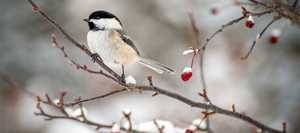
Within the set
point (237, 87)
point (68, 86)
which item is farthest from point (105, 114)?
point (237, 87)

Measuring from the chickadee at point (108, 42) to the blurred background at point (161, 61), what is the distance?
5.19 ft

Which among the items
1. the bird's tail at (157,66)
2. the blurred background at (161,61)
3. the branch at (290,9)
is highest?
the blurred background at (161,61)

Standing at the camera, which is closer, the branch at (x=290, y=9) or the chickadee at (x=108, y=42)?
the branch at (x=290, y=9)

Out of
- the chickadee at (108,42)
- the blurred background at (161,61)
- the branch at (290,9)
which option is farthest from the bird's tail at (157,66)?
the blurred background at (161,61)

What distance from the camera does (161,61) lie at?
4.03 meters

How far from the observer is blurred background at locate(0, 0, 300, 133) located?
3.41 metres

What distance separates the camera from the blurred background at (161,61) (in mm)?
3408

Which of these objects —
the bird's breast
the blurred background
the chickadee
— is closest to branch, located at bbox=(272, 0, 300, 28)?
the chickadee

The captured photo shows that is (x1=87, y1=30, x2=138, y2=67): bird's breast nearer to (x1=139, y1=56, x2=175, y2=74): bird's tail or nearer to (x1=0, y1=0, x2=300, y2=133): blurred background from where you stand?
(x1=139, y1=56, x2=175, y2=74): bird's tail

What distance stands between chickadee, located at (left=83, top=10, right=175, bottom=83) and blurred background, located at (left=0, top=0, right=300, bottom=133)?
158cm

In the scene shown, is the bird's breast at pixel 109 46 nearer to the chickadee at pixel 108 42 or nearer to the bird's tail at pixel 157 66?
the chickadee at pixel 108 42

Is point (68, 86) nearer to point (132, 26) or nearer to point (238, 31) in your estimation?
point (132, 26)

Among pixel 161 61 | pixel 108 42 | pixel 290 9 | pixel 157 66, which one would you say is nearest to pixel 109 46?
pixel 108 42

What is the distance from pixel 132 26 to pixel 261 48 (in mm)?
2371
